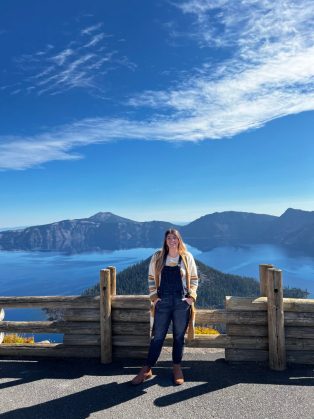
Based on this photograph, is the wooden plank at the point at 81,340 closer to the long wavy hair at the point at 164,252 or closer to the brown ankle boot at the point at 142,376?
the brown ankle boot at the point at 142,376

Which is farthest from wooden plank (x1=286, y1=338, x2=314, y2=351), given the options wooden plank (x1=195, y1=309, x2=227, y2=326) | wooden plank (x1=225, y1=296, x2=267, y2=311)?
wooden plank (x1=195, y1=309, x2=227, y2=326)

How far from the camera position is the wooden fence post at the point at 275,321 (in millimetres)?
6418

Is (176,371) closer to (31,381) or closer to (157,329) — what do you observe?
(157,329)

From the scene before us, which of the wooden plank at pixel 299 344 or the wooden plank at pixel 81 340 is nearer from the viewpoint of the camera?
the wooden plank at pixel 299 344

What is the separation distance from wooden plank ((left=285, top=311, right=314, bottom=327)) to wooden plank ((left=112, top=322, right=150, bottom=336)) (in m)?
2.78

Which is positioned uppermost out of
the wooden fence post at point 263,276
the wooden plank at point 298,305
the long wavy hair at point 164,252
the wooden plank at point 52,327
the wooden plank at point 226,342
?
the long wavy hair at point 164,252

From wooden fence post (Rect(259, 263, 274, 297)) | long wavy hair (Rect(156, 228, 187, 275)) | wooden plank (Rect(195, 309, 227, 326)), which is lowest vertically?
wooden plank (Rect(195, 309, 227, 326))

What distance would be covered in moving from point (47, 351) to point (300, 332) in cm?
518

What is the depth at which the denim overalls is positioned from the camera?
19.3ft

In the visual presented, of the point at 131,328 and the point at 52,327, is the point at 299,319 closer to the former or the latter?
the point at 131,328

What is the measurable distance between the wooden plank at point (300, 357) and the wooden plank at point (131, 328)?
2.80 m

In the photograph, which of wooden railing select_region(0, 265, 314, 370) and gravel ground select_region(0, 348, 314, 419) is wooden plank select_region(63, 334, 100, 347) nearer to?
wooden railing select_region(0, 265, 314, 370)

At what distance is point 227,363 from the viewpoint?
676 cm

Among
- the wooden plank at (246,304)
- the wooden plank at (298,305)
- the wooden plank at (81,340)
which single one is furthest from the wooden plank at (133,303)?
the wooden plank at (298,305)
